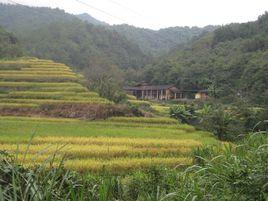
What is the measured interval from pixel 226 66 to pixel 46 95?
27494mm

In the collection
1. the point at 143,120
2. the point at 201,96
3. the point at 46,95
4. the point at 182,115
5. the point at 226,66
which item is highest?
the point at 226,66

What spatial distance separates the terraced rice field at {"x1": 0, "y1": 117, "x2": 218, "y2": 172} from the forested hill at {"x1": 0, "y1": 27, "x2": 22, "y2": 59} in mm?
30548

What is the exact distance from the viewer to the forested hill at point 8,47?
2077 inches

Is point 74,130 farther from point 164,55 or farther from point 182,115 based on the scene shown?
point 164,55

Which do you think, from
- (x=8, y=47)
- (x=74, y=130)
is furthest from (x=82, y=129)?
(x=8, y=47)

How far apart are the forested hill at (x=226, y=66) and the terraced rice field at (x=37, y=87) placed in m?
13.9

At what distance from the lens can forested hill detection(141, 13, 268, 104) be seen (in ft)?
142

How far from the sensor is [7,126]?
69.6 ft

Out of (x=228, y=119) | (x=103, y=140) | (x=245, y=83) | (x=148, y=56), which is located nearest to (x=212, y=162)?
(x=103, y=140)

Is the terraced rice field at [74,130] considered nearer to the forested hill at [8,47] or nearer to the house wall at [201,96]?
the forested hill at [8,47]

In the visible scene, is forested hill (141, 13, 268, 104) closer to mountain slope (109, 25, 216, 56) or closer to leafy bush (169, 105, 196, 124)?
leafy bush (169, 105, 196, 124)

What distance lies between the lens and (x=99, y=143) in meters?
17.4

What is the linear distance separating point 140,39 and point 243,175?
103924 millimetres

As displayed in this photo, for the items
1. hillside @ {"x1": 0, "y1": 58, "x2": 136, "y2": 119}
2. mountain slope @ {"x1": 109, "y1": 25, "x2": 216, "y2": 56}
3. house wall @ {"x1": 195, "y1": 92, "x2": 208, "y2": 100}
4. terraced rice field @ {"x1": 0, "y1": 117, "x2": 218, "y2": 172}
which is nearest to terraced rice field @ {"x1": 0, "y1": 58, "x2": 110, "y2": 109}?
hillside @ {"x1": 0, "y1": 58, "x2": 136, "y2": 119}
